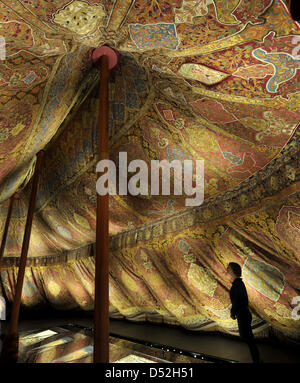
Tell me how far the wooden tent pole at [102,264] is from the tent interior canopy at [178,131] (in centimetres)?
62

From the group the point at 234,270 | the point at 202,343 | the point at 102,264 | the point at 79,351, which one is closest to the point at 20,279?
the point at 79,351

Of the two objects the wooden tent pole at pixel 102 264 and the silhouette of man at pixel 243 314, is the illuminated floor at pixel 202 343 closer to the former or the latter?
the silhouette of man at pixel 243 314

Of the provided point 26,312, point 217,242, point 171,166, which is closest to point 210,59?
point 171,166

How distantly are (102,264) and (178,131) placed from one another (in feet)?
7.57

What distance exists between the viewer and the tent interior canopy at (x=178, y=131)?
2240 mm

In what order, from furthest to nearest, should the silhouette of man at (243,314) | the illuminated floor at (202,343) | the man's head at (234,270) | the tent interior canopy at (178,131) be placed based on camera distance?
the illuminated floor at (202,343) < the man's head at (234,270) < the silhouette of man at (243,314) < the tent interior canopy at (178,131)

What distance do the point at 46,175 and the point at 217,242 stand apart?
4506mm

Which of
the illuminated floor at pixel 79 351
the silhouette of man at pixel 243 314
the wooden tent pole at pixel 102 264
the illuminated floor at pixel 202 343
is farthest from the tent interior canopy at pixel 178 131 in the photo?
the illuminated floor at pixel 79 351

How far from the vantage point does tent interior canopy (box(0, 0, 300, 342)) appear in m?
2.24

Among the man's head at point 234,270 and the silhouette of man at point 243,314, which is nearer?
the silhouette of man at point 243,314

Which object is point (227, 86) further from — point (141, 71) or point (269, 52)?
point (141, 71)

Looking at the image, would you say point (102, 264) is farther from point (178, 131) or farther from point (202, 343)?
point (202, 343)

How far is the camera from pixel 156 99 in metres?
3.75

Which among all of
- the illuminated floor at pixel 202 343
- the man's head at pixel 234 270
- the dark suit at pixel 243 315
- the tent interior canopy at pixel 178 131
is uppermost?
the tent interior canopy at pixel 178 131
